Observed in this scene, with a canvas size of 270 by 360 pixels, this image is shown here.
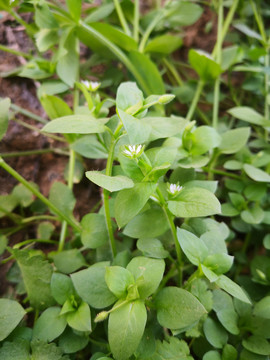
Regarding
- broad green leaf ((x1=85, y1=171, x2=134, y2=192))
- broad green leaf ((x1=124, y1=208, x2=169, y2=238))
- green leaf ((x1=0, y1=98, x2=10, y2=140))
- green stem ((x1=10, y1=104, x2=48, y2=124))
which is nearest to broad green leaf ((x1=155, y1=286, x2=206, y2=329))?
broad green leaf ((x1=124, y1=208, x2=169, y2=238))

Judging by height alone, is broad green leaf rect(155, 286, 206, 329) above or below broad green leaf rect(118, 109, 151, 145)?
below

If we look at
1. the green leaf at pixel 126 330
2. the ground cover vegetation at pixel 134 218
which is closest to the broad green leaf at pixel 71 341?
the ground cover vegetation at pixel 134 218

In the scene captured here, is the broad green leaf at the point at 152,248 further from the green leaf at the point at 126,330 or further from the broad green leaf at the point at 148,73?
the broad green leaf at the point at 148,73

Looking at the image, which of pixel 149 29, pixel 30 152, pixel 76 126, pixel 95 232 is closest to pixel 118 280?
pixel 95 232

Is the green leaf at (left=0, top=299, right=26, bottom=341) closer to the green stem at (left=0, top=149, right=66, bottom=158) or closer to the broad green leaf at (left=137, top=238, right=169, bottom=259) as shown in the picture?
the broad green leaf at (left=137, top=238, right=169, bottom=259)

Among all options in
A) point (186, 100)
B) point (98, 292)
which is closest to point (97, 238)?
point (98, 292)

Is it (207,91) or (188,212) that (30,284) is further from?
(207,91)
